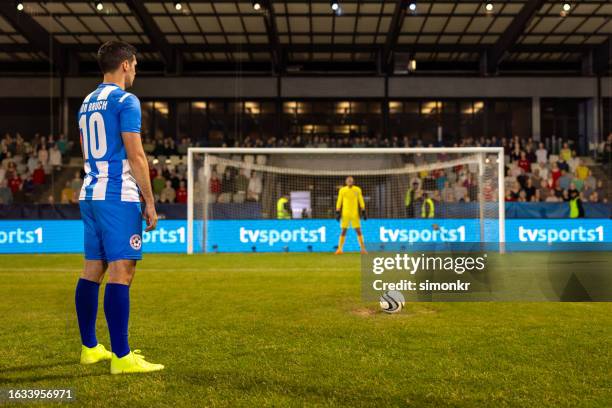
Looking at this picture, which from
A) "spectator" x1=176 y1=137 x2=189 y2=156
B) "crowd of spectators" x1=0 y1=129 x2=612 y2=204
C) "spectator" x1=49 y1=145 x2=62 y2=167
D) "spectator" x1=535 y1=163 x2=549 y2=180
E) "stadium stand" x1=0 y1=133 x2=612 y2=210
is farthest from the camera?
"spectator" x1=176 y1=137 x2=189 y2=156

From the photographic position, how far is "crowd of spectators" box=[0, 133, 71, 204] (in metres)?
21.1

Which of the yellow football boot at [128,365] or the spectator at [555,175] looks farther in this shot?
the spectator at [555,175]

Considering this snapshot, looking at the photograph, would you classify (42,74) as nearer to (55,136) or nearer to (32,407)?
(55,136)

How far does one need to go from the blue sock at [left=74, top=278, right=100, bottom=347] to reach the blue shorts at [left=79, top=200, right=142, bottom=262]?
0.33 metres

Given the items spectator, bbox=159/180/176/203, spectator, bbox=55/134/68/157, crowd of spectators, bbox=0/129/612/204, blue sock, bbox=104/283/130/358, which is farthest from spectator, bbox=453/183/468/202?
spectator, bbox=55/134/68/157

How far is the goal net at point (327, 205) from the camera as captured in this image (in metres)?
15.8

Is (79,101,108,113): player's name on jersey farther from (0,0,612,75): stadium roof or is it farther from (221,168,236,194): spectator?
(0,0,612,75): stadium roof

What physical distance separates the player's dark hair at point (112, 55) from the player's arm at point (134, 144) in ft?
1.00

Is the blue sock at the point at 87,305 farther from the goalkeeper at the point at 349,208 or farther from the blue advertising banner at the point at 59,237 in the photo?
the blue advertising banner at the point at 59,237

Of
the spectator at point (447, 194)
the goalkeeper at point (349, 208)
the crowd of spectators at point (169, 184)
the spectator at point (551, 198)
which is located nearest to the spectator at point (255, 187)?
the crowd of spectators at point (169, 184)

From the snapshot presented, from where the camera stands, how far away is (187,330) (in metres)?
5.46

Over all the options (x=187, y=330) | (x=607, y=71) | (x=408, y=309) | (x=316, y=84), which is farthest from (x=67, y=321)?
(x=607, y=71)

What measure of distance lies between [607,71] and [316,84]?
47.4 feet

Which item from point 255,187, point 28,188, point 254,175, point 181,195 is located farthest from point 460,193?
point 28,188
